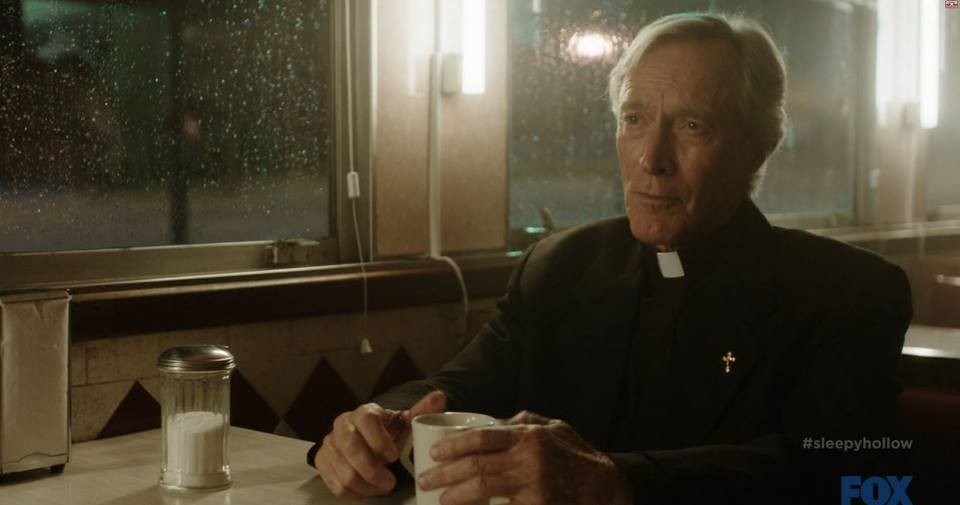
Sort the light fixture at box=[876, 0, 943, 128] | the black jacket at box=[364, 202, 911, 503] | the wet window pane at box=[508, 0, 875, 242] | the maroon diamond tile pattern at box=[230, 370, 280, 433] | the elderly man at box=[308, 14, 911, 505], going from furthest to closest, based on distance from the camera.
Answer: the light fixture at box=[876, 0, 943, 128], the wet window pane at box=[508, 0, 875, 242], the maroon diamond tile pattern at box=[230, 370, 280, 433], the elderly man at box=[308, 14, 911, 505], the black jacket at box=[364, 202, 911, 503]

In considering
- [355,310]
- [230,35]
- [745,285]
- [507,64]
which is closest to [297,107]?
[230,35]

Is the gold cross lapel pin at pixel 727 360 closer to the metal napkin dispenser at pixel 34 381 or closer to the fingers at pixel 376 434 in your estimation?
the fingers at pixel 376 434

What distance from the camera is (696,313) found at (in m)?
1.95

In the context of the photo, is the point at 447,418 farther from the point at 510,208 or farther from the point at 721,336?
the point at 510,208

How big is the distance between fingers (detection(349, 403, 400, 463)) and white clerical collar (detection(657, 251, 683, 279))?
710mm

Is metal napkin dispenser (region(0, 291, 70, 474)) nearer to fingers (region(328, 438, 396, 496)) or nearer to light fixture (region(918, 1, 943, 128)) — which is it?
fingers (region(328, 438, 396, 496))

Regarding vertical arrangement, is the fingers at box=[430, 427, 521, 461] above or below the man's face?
below

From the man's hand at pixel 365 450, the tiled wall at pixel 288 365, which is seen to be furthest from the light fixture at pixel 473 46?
the man's hand at pixel 365 450

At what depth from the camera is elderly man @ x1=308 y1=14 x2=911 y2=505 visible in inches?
67.4

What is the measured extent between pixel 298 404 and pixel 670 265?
0.97 m

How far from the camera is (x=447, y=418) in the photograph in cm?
127

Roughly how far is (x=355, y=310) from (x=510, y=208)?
33.3 inches

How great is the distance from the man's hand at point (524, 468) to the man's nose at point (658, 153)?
74 cm

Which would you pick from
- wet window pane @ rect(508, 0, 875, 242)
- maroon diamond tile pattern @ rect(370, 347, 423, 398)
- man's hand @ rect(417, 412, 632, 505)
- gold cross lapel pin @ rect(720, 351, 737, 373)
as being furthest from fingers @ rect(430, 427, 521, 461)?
wet window pane @ rect(508, 0, 875, 242)
